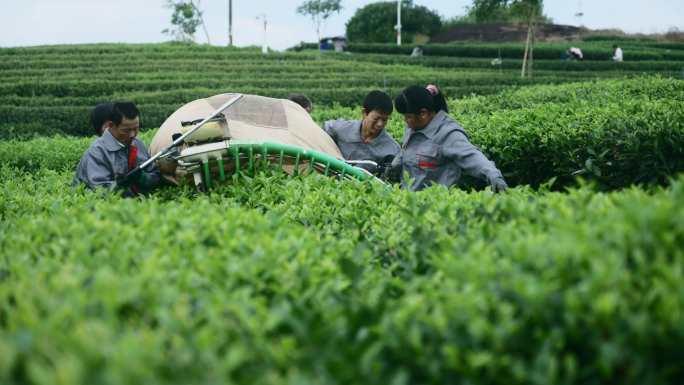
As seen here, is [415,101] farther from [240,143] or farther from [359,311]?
[359,311]

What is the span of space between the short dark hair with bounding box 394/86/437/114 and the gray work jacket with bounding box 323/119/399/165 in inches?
33.3

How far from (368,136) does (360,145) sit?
0.11m

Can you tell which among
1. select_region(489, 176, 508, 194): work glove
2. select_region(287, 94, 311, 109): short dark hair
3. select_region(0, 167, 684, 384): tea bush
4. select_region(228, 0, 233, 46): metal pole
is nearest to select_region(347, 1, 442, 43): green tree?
select_region(228, 0, 233, 46): metal pole

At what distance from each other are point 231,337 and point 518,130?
4582 millimetres

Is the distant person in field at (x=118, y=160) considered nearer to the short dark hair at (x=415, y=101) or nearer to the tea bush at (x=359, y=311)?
the short dark hair at (x=415, y=101)

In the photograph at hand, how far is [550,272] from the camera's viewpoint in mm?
1762

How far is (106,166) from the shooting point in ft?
16.5

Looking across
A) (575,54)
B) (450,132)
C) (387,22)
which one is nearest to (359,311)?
(450,132)

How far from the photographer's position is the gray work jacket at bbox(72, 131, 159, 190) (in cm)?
486

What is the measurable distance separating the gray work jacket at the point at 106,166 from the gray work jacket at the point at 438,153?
176 centimetres

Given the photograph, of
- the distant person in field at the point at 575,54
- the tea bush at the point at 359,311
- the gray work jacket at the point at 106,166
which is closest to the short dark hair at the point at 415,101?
the gray work jacket at the point at 106,166

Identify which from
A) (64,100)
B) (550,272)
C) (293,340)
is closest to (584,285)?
(550,272)

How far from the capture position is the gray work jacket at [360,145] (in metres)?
5.86

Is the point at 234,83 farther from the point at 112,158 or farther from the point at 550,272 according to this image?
the point at 550,272
